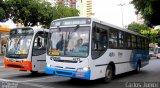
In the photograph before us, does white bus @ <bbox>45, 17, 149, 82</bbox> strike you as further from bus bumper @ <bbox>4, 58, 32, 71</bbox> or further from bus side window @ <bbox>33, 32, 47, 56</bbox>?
bus side window @ <bbox>33, 32, 47, 56</bbox>

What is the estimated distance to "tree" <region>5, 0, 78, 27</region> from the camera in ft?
118

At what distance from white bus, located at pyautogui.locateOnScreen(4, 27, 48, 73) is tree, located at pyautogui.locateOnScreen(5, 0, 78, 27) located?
20.8 metres

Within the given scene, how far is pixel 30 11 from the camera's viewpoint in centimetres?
3712

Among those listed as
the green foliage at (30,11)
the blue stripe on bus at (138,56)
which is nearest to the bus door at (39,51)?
the blue stripe on bus at (138,56)

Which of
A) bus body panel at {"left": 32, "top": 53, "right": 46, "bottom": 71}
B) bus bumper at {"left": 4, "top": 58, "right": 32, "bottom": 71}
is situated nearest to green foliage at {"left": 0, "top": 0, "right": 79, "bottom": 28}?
bus body panel at {"left": 32, "top": 53, "right": 46, "bottom": 71}

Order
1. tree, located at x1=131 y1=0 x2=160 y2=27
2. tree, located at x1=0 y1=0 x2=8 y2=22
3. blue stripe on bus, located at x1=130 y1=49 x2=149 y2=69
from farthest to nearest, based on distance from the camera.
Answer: tree, located at x1=0 y1=0 x2=8 y2=22
blue stripe on bus, located at x1=130 y1=49 x2=149 y2=69
tree, located at x1=131 y1=0 x2=160 y2=27

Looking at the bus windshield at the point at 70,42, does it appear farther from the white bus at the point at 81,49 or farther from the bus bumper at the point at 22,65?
the bus bumper at the point at 22,65

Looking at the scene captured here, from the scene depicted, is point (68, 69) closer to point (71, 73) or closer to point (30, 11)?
point (71, 73)

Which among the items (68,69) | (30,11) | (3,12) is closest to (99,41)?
Result: (68,69)

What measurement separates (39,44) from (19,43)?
1.04m

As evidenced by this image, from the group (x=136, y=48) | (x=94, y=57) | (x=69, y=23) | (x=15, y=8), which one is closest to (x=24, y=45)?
(x=69, y=23)

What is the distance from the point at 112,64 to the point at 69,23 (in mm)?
3277

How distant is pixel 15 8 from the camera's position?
3606 centimetres

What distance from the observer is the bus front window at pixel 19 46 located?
14969 mm
